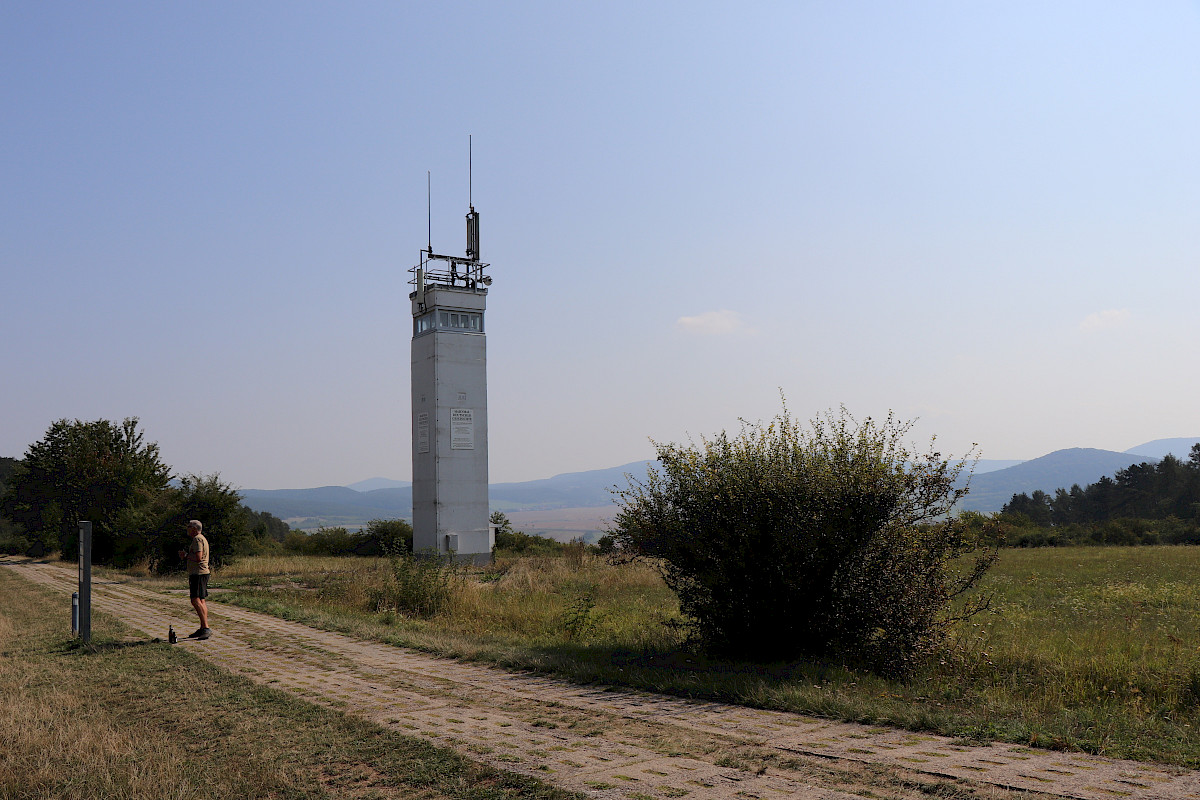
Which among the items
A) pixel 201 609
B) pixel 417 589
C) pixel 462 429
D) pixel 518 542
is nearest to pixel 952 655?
pixel 417 589

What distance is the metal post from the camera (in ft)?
39.0

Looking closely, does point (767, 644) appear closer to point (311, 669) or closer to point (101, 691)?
point (311, 669)

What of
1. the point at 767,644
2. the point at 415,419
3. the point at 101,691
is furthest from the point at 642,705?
the point at 415,419

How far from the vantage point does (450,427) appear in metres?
34.7

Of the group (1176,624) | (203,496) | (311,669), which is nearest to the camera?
(311,669)

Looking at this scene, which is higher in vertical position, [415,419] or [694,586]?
[415,419]

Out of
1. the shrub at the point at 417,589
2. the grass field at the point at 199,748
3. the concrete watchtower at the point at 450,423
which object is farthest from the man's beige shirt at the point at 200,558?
the concrete watchtower at the point at 450,423

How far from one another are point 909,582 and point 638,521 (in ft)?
9.86

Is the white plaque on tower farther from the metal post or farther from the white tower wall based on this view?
the metal post

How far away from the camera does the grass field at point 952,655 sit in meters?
6.30

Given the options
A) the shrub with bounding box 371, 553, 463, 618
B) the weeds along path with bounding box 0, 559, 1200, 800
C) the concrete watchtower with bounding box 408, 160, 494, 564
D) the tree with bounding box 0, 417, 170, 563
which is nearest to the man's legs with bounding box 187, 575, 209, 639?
the weeds along path with bounding box 0, 559, 1200, 800

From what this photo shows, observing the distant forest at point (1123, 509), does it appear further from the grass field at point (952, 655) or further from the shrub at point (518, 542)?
the shrub at point (518, 542)

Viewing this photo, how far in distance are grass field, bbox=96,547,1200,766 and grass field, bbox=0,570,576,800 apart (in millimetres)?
2730

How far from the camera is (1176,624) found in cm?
1207
